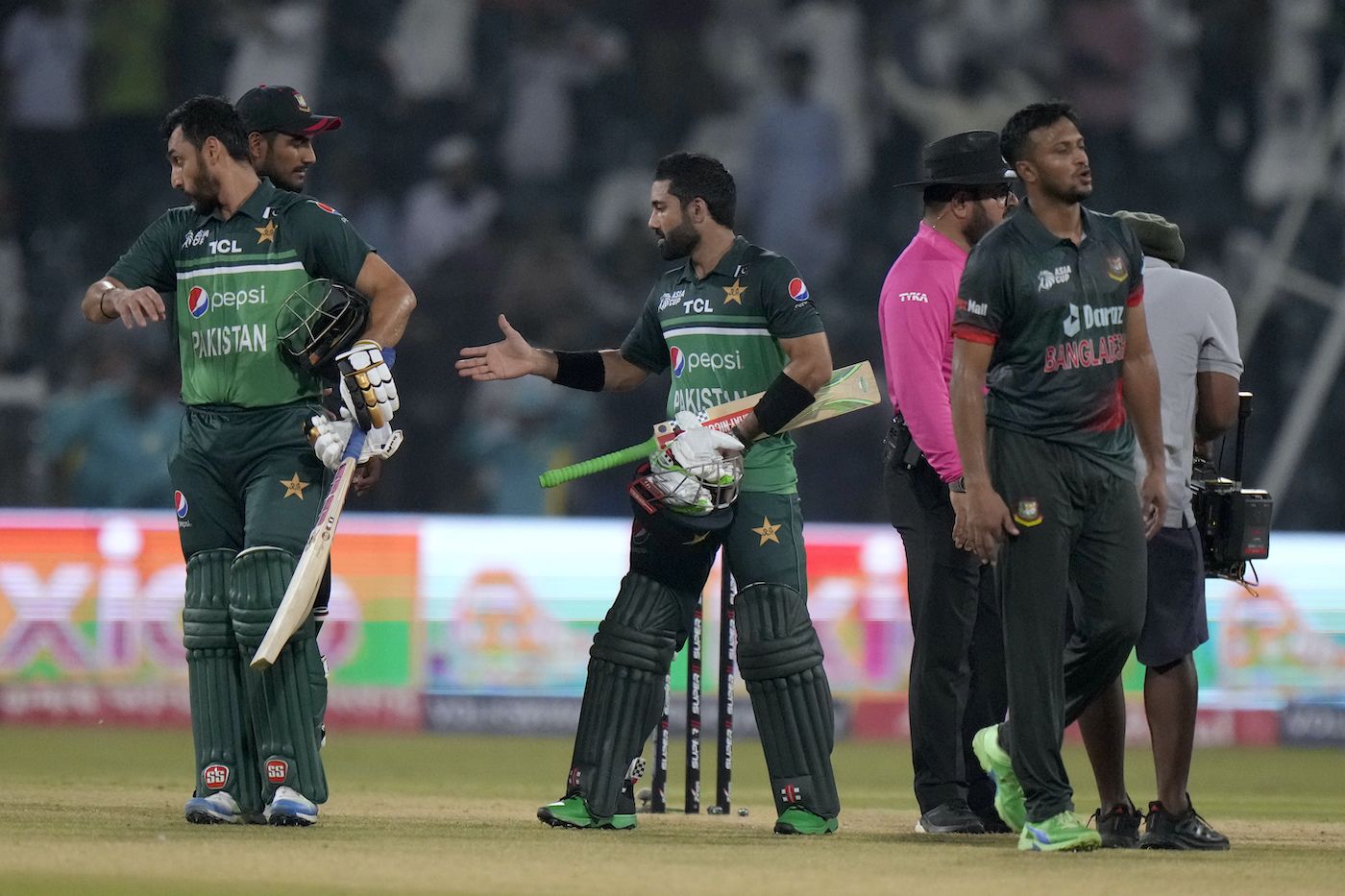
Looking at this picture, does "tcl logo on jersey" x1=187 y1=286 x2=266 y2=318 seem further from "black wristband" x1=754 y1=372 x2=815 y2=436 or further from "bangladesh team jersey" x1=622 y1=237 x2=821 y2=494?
"black wristband" x1=754 y1=372 x2=815 y2=436

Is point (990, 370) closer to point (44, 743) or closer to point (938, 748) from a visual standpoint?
point (938, 748)

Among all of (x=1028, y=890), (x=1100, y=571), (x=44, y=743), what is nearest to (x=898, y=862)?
(x=1028, y=890)

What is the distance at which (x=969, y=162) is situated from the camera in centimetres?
632

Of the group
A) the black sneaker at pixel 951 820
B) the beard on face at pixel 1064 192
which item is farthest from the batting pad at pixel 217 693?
the beard on face at pixel 1064 192

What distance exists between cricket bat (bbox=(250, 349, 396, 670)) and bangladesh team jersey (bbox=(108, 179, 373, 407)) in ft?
0.94

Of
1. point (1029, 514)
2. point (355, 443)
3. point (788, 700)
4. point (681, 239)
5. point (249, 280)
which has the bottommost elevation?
point (788, 700)

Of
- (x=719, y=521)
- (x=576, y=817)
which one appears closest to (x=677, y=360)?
(x=719, y=521)

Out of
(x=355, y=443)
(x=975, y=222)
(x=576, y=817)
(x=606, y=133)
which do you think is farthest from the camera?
(x=606, y=133)

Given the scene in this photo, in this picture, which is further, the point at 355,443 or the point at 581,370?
the point at 581,370

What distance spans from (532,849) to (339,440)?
4.54 feet

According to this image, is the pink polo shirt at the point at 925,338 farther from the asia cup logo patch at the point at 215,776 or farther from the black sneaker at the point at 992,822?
the asia cup logo patch at the point at 215,776

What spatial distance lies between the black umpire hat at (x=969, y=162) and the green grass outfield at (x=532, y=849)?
2103 mm

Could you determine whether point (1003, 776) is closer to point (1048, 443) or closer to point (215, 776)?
point (1048, 443)

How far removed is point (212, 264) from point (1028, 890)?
313cm
